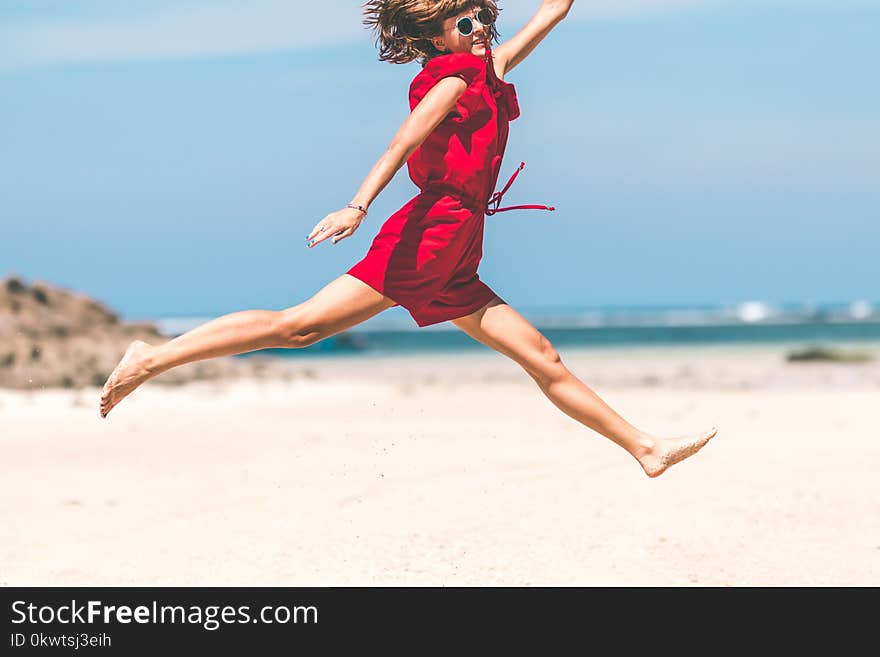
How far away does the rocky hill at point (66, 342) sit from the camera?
12.1 m

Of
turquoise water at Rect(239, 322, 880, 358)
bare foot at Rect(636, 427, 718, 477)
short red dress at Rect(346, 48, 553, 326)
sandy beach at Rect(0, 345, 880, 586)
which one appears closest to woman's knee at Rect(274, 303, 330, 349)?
short red dress at Rect(346, 48, 553, 326)

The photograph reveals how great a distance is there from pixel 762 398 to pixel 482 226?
8.43 meters

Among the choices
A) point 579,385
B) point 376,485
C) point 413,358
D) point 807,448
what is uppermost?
point 579,385

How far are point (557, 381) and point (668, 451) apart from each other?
58 centimetres

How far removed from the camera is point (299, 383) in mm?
13719

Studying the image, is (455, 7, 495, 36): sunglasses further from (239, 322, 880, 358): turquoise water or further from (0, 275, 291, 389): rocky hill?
(239, 322, 880, 358): turquoise water

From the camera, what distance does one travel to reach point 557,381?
491cm

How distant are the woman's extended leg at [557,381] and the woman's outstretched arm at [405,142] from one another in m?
0.77

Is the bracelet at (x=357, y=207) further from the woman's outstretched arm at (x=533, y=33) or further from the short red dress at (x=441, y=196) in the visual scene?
the woman's outstretched arm at (x=533, y=33)

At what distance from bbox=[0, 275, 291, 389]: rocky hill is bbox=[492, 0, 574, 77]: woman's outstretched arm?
8154mm

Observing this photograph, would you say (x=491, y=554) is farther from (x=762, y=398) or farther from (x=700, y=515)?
(x=762, y=398)

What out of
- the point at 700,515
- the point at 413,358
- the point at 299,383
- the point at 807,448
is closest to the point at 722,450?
the point at 807,448

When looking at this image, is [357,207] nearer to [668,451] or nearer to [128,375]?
[128,375]

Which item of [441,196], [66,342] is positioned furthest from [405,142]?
[66,342]
